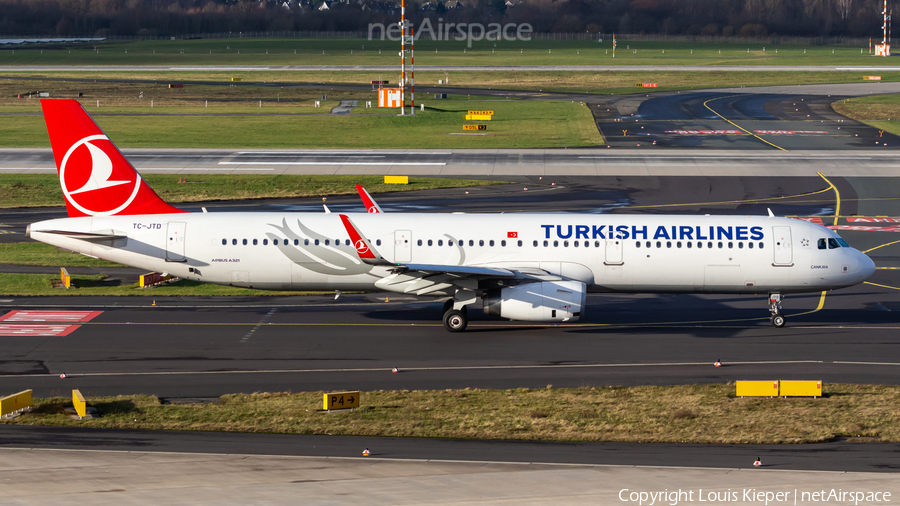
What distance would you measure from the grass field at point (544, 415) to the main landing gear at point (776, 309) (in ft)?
25.7

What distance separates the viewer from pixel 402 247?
111ft

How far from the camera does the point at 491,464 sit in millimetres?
20422

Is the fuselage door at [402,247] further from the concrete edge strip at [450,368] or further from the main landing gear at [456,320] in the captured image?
the concrete edge strip at [450,368]

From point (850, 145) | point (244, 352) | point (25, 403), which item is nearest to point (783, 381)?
point (244, 352)

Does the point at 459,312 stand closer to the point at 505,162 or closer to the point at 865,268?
the point at 865,268

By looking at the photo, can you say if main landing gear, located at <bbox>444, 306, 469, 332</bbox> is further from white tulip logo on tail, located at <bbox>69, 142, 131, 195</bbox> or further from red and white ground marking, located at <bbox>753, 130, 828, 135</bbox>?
red and white ground marking, located at <bbox>753, 130, 828, 135</bbox>

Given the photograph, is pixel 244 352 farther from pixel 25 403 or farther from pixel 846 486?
pixel 846 486

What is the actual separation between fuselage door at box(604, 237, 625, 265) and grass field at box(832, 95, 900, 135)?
227 feet

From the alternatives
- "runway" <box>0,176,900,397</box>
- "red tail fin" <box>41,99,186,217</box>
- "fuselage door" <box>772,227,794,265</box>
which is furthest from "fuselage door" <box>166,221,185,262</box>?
"fuselage door" <box>772,227,794,265</box>

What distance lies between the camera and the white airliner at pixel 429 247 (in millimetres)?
A: 33625

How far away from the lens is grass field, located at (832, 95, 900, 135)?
317ft

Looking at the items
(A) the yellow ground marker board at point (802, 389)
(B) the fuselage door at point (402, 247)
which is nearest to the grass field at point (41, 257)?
(B) the fuselage door at point (402, 247)

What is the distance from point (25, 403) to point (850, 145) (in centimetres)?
7760

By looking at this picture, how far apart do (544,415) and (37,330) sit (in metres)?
19.6
